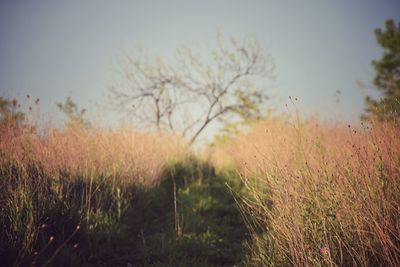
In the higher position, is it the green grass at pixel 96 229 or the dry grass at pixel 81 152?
the dry grass at pixel 81 152

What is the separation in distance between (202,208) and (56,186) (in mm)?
3008

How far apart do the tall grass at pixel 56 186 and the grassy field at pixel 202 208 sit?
19 millimetres

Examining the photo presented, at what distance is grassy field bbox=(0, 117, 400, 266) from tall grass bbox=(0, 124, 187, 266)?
0.06 ft

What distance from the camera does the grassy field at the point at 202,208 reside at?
272cm

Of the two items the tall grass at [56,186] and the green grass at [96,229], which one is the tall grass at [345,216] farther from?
the tall grass at [56,186]

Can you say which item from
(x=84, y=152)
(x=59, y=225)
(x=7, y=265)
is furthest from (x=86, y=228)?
(x=84, y=152)

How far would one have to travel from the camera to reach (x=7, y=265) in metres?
3.09

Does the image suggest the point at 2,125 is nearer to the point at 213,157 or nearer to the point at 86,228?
the point at 86,228

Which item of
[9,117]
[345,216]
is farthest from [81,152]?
[345,216]

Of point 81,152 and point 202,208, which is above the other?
point 81,152

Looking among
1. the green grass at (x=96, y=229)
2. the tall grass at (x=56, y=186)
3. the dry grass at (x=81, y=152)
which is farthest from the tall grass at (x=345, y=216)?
the dry grass at (x=81, y=152)

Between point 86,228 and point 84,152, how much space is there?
2.19 meters

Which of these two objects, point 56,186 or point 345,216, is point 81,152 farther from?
point 345,216

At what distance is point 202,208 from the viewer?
6473mm
